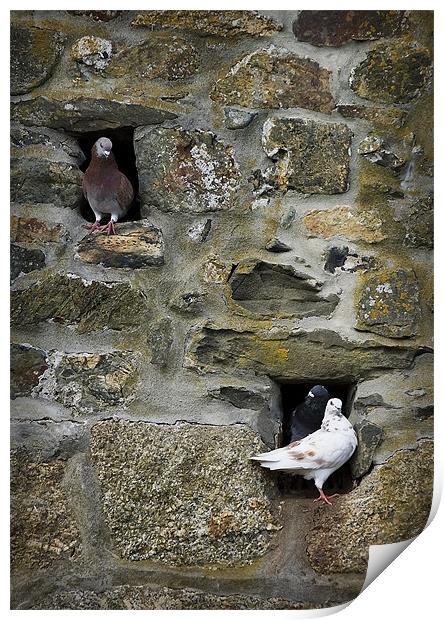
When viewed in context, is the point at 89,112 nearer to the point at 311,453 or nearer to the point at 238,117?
the point at 238,117

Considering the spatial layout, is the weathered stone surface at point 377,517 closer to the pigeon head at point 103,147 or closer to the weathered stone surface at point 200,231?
the weathered stone surface at point 200,231

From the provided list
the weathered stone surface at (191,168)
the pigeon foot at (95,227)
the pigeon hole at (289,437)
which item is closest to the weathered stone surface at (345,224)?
the weathered stone surface at (191,168)

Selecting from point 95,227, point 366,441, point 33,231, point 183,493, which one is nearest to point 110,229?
point 95,227

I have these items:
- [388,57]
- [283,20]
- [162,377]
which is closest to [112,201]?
[162,377]

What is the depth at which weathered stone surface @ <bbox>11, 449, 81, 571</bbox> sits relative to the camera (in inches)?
64.2

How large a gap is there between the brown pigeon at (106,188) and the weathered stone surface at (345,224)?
1.04 ft

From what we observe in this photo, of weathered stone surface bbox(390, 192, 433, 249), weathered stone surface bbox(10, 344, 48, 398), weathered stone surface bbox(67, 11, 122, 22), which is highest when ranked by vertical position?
weathered stone surface bbox(67, 11, 122, 22)

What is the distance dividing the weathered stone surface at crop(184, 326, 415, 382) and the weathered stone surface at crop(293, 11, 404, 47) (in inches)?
19.5

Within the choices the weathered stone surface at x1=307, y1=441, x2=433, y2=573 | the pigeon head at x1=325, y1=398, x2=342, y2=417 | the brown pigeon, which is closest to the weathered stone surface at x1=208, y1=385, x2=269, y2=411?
the pigeon head at x1=325, y1=398, x2=342, y2=417

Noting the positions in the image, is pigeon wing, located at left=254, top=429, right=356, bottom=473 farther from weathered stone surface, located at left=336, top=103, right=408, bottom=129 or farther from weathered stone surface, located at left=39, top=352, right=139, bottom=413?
weathered stone surface, located at left=336, top=103, right=408, bottom=129

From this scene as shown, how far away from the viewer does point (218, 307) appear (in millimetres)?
1651

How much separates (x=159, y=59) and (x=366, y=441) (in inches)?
29.0

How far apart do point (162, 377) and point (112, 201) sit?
1.03 ft

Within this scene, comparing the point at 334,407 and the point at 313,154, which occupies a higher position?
the point at 313,154
